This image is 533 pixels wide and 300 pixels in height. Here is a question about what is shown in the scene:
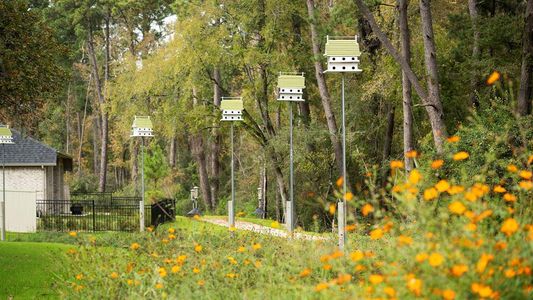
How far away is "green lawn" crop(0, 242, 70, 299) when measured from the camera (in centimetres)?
1390

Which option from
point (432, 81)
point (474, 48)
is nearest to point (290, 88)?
point (432, 81)

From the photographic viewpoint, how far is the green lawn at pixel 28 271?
13898mm

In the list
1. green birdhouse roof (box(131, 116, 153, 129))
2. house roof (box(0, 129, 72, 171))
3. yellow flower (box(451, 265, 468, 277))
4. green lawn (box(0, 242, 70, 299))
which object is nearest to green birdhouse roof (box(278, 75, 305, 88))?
green lawn (box(0, 242, 70, 299))

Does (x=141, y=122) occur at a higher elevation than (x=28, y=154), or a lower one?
higher

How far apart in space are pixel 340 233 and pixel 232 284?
168 inches

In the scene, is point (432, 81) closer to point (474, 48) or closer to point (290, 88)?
point (290, 88)

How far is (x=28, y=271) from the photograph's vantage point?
16.1 meters

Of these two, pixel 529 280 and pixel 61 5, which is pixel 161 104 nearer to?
pixel 61 5

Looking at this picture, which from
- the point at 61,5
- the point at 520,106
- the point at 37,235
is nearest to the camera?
the point at 520,106

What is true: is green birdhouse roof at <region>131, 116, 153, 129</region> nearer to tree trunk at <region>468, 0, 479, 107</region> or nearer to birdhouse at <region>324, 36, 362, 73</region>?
tree trunk at <region>468, 0, 479, 107</region>

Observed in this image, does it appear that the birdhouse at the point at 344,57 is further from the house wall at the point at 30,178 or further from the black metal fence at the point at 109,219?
the house wall at the point at 30,178

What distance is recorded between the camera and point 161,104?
3347cm

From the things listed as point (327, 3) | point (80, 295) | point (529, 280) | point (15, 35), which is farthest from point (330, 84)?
point (529, 280)

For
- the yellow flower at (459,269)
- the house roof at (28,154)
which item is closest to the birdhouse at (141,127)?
the house roof at (28,154)
